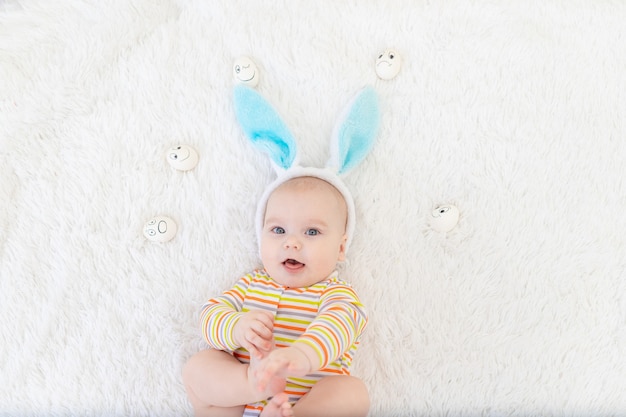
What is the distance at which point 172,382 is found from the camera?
4.04 feet

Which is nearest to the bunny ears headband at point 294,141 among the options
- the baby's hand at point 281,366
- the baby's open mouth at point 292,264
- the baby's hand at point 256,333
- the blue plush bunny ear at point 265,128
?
the blue plush bunny ear at point 265,128

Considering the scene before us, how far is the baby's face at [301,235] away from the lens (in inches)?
46.1

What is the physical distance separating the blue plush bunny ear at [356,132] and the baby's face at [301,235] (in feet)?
0.36

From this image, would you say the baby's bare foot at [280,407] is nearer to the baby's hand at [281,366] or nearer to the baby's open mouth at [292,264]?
the baby's hand at [281,366]

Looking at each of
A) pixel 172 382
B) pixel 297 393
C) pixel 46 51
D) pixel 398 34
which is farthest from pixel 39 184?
pixel 398 34

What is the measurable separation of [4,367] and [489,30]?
1374 millimetres

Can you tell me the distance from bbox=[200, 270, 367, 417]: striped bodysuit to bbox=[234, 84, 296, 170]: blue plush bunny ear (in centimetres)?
28

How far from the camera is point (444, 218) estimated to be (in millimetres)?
1273

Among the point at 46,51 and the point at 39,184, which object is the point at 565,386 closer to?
the point at 39,184

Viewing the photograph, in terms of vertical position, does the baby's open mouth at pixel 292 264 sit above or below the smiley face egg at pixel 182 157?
below

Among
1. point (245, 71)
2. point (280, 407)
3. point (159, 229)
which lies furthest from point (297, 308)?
point (245, 71)

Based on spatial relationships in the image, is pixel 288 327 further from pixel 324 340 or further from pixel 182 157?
pixel 182 157

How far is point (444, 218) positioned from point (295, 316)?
1.32 feet

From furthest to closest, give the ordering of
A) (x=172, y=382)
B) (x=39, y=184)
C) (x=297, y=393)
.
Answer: (x=39, y=184), (x=172, y=382), (x=297, y=393)
